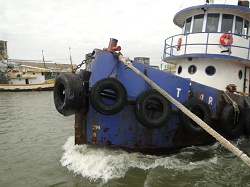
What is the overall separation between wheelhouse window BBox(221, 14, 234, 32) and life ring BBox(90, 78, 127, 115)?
4480mm

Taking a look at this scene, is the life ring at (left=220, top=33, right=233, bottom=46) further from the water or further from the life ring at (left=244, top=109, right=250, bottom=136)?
the water

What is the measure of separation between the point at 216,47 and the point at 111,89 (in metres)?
3.94

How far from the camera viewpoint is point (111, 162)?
17.6 ft

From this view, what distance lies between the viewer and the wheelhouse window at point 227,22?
295 inches

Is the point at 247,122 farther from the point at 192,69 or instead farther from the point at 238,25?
the point at 238,25

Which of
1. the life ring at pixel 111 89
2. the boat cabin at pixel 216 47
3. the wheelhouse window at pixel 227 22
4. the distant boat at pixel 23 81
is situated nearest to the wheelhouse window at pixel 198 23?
the boat cabin at pixel 216 47

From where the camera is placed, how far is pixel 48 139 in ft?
26.3

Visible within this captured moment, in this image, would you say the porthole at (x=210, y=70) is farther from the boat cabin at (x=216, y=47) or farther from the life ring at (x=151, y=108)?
the life ring at (x=151, y=108)

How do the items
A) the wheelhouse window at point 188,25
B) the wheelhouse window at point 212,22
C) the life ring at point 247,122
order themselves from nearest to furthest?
the life ring at point 247,122 → the wheelhouse window at point 212,22 → the wheelhouse window at point 188,25

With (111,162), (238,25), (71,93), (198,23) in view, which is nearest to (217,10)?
(198,23)

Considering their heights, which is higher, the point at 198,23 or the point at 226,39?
the point at 198,23

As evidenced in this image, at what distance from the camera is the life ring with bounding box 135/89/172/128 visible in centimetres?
520

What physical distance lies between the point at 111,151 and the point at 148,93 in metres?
1.80

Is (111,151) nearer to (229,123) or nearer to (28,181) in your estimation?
(28,181)
